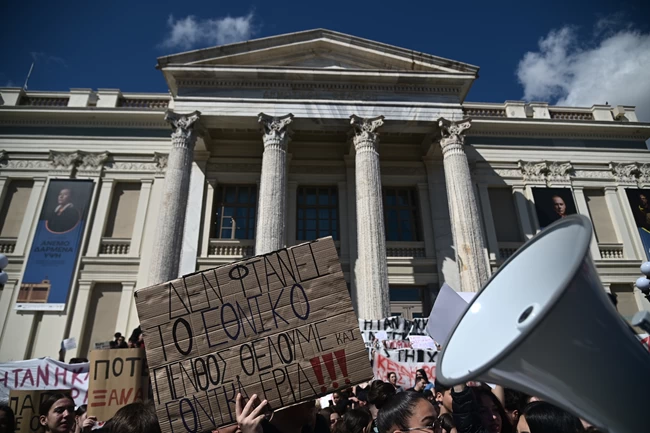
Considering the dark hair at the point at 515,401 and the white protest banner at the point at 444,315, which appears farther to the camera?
the white protest banner at the point at 444,315

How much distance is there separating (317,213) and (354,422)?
15.4 metres

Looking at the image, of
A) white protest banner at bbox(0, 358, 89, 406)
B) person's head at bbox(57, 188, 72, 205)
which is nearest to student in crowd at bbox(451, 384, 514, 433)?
white protest banner at bbox(0, 358, 89, 406)

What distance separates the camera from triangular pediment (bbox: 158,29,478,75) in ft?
55.1

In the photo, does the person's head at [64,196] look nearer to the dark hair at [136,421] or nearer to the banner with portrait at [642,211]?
the dark hair at [136,421]

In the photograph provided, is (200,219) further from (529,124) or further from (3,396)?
(529,124)

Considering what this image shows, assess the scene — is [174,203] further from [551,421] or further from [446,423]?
[551,421]

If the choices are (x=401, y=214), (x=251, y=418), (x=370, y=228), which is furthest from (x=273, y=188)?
(x=251, y=418)

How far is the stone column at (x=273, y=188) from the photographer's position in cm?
1397

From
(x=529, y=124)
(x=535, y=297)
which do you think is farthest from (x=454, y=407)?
(x=529, y=124)

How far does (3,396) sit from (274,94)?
42.8 ft

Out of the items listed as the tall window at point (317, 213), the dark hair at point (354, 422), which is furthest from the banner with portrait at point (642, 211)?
the dark hair at point (354, 422)

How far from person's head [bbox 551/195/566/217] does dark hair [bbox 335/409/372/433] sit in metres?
18.4

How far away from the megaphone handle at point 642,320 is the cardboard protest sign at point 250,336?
1539 millimetres

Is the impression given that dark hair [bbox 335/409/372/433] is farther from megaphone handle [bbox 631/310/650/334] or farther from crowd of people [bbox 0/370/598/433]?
megaphone handle [bbox 631/310/650/334]
